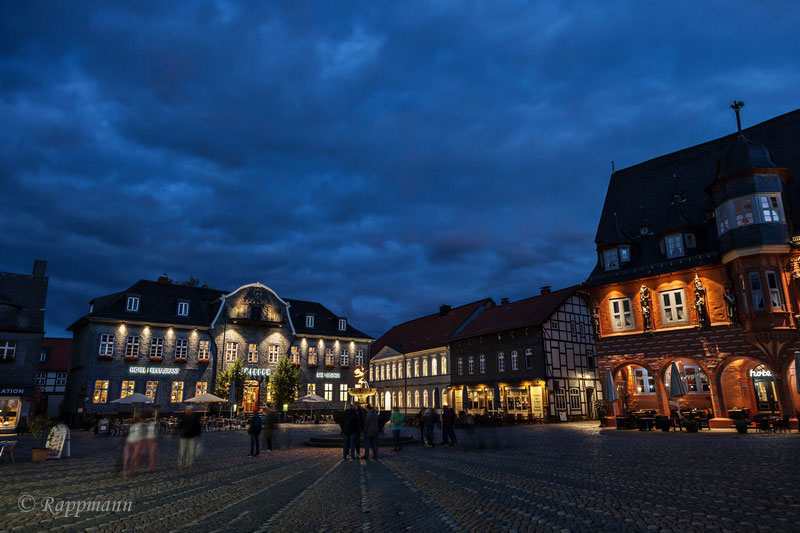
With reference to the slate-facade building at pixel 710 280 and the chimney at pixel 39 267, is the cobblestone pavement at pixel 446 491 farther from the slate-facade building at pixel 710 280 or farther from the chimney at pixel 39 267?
the chimney at pixel 39 267

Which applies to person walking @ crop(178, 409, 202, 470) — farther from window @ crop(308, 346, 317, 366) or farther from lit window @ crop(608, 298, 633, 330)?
window @ crop(308, 346, 317, 366)

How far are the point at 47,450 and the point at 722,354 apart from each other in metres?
28.3

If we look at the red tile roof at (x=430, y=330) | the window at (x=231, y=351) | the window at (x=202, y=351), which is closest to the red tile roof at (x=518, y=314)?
the red tile roof at (x=430, y=330)

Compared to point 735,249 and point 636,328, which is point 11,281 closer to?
point 636,328

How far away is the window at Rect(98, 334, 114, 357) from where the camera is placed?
3788 centimetres

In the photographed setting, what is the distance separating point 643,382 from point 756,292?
28.5 ft

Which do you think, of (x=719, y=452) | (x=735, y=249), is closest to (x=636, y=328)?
(x=735, y=249)

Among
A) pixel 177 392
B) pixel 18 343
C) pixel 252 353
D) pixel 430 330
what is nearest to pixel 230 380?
pixel 177 392

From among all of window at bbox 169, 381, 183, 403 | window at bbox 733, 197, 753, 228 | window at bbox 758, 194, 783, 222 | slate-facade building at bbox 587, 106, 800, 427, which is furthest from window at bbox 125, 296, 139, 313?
window at bbox 758, 194, 783, 222

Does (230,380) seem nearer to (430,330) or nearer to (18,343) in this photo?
(18,343)

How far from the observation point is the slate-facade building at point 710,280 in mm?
22391

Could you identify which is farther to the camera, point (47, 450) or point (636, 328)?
point (636, 328)

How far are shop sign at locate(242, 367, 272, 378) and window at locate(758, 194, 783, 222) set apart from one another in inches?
1511

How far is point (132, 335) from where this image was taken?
39344mm
